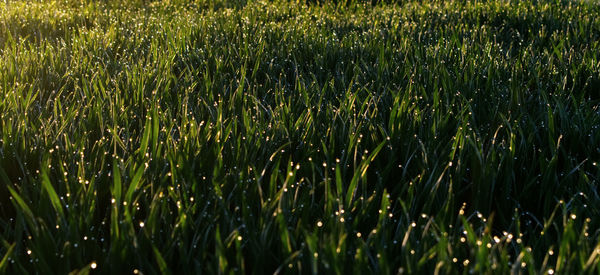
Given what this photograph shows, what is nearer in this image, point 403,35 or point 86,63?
point 86,63

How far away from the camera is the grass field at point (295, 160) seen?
1.12 metres

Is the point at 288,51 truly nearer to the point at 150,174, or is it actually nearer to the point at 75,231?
the point at 150,174

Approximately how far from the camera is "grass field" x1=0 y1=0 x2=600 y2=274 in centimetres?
112

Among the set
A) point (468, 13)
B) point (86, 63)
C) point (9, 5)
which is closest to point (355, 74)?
point (86, 63)

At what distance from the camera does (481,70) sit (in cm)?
242

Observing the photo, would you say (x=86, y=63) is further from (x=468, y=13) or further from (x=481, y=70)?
(x=468, y=13)

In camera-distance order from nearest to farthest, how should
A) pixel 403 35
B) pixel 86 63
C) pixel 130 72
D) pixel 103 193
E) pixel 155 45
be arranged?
1. pixel 103 193
2. pixel 130 72
3. pixel 86 63
4. pixel 155 45
5. pixel 403 35

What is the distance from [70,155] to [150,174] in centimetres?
23

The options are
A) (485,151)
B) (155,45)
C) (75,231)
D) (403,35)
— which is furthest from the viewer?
(403,35)

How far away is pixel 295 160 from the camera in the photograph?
1.62 metres

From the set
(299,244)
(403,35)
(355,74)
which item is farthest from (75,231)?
(403,35)

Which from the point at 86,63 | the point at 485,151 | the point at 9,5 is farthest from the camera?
the point at 9,5

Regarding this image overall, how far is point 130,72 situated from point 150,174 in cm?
96

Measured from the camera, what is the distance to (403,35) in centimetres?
317
